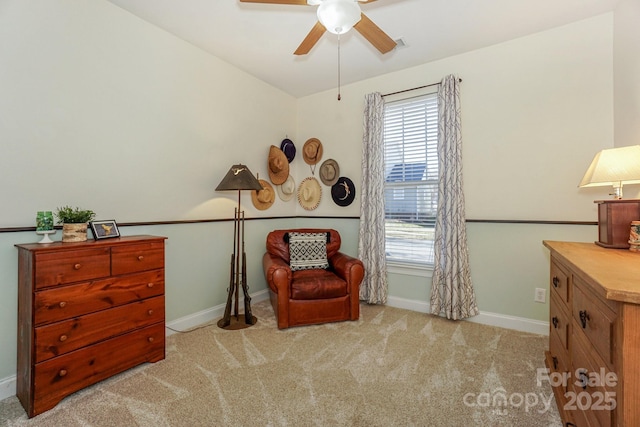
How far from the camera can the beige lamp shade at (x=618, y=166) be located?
1.61 metres

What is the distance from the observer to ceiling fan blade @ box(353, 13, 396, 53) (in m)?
1.79

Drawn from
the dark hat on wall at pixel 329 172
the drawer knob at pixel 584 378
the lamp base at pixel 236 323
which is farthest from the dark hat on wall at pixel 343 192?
the drawer knob at pixel 584 378

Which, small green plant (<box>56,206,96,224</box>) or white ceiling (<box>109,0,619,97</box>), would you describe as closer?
small green plant (<box>56,206,96,224</box>)

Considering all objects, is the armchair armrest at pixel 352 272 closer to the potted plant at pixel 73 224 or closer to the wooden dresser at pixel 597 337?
the wooden dresser at pixel 597 337

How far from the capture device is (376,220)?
339cm

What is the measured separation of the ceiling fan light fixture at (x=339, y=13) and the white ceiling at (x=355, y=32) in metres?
0.85

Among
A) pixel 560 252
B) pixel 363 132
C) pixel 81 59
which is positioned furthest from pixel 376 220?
pixel 81 59

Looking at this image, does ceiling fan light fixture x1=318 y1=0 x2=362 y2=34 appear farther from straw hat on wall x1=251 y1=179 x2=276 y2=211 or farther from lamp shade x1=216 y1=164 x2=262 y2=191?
straw hat on wall x1=251 y1=179 x2=276 y2=211

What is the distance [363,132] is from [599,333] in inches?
113

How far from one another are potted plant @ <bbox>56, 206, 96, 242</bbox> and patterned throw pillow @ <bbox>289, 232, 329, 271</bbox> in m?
1.86

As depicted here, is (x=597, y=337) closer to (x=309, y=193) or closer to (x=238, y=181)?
(x=238, y=181)

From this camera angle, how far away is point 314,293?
2.78 m

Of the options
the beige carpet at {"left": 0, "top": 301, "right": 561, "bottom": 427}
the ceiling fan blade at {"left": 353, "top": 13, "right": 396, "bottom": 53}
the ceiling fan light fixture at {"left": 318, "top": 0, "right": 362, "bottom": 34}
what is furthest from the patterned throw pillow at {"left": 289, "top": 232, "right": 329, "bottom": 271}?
the ceiling fan light fixture at {"left": 318, "top": 0, "right": 362, "bottom": 34}

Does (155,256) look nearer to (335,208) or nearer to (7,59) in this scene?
(7,59)
